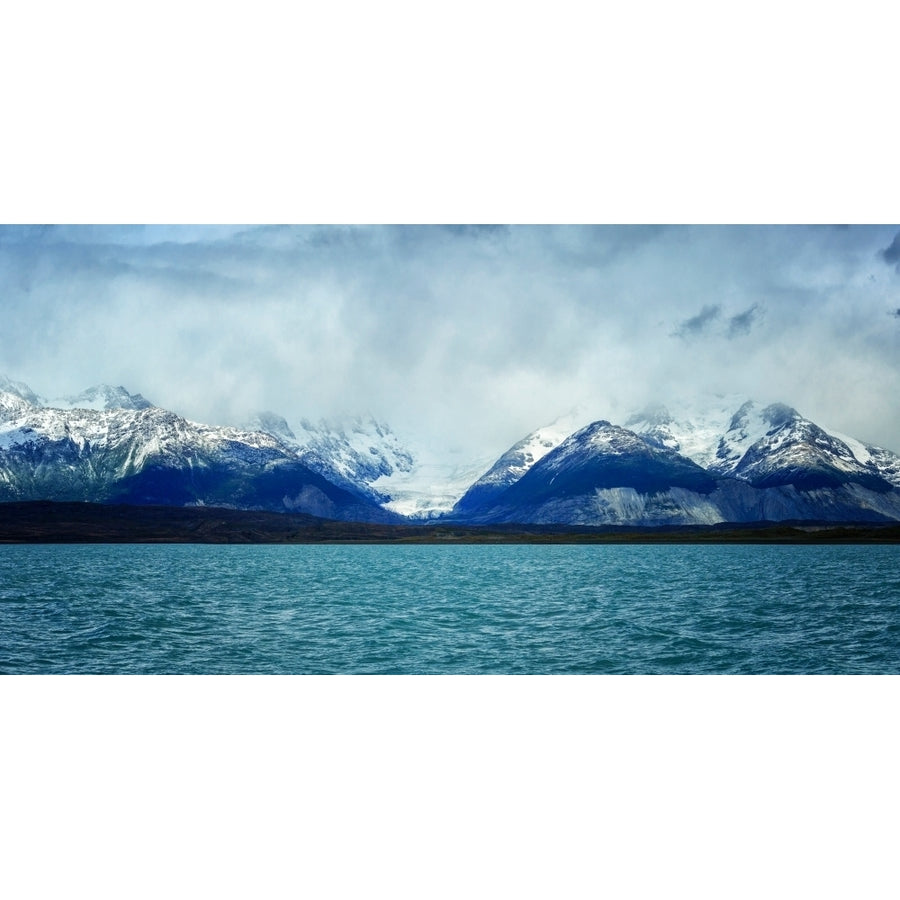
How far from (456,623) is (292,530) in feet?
327

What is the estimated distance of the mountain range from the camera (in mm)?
47156

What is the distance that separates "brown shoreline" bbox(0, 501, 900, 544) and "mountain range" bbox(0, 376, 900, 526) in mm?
1669

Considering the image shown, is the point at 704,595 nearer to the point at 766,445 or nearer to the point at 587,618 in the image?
the point at 587,618

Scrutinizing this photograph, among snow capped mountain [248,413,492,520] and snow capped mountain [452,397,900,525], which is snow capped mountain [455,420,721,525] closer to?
snow capped mountain [452,397,900,525]

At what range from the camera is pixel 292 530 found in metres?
127

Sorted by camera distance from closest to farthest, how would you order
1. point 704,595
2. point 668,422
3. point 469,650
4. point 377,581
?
1. point 469,650
2. point 704,595
3. point 377,581
4. point 668,422

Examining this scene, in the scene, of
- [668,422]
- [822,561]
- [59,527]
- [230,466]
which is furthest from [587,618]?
[230,466]

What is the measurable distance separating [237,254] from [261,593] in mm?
14673

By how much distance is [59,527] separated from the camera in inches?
3632

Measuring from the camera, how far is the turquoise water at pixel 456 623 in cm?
2428

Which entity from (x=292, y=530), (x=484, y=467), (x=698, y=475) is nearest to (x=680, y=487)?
(x=698, y=475)

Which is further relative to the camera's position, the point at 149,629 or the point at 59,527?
the point at 59,527

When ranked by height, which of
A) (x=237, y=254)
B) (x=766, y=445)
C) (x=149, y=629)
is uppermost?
(x=237, y=254)

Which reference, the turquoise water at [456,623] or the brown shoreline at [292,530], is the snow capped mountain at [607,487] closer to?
the brown shoreline at [292,530]
